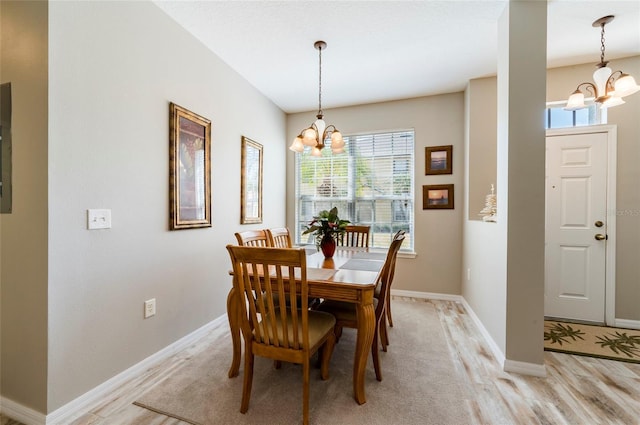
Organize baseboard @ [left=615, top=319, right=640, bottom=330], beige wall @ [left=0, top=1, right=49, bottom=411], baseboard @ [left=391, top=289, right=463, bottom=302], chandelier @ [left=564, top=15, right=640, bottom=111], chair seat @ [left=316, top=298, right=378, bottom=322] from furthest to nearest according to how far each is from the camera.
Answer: baseboard @ [left=391, top=289, right=463, bottom=302] → baseboard @ [left=615, top=319, right=640, bottom=330] → chandelier @ [left=564, top=15, right=640, bottom=111] → chair seat @ [left=316, top=298, right=378, bottom=322] → beige wall @ [left=0, top=1, right=49, bottom=411]

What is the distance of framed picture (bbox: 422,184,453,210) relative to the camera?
11.5 ft

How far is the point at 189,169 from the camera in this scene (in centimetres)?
236

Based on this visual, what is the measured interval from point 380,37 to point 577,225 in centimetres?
276

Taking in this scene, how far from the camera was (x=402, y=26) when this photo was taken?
88.7 inches

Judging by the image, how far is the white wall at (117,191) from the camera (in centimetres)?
149

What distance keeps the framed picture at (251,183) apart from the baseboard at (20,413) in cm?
202

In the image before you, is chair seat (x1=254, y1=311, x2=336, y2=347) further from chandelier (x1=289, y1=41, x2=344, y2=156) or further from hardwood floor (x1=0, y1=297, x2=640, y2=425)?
chandelier (x1=289, y1=41, x2=344, y2=156)

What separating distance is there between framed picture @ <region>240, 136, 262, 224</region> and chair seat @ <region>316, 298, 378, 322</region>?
1.57 m

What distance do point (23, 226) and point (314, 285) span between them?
1627 mm

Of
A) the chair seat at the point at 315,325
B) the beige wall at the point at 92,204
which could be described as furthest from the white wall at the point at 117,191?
the chair seat at the point at 315,325

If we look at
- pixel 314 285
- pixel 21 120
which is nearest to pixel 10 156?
pixel 21 120

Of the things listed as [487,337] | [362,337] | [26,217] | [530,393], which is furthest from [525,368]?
[26,217]

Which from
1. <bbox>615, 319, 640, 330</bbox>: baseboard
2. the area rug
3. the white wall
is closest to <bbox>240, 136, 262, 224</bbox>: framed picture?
the white wall

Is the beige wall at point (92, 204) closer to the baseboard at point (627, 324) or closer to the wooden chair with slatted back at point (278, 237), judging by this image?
the wooden chair with slatted back at point (278, 237)
